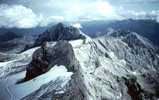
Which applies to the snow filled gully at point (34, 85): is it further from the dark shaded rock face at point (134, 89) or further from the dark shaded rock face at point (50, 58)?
the dark shaded rock face at point (134, 89)

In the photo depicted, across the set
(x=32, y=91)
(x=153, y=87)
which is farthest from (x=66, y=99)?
(x=153, y=87)

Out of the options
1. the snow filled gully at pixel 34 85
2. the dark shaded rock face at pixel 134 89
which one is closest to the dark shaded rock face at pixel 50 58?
the snow filled gully at pixel 34 85

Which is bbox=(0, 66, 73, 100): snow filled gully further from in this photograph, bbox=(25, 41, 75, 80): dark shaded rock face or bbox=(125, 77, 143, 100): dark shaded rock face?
bbox=(125, 77, 143, 100): dark shaded rock face

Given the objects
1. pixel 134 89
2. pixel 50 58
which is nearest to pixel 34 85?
pixel 50 58

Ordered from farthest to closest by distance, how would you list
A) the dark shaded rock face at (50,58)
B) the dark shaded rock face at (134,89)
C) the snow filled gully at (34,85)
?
the dark shaded rock face at (134,89)
the dark shaded rock face at (50,58)
the snow filled gully at (34,85)

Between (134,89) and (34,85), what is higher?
(34,85)

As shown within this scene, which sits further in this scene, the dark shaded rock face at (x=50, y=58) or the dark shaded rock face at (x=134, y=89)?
the dark shaded rock face at (x=134, y=89)

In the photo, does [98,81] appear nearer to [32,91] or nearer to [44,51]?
[44,51]

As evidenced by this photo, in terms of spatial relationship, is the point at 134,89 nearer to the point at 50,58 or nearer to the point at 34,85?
the point at 50,58
